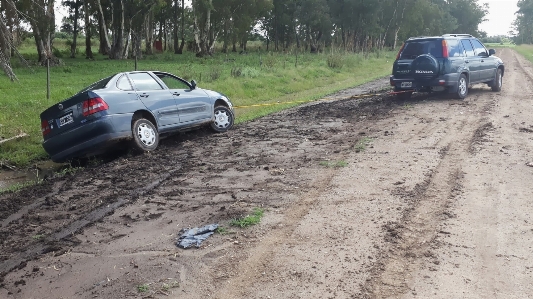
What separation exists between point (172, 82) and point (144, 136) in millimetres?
1594

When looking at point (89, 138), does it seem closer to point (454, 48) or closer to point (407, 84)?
point (407, 84)

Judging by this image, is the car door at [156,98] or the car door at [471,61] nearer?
the car door at [156,98]

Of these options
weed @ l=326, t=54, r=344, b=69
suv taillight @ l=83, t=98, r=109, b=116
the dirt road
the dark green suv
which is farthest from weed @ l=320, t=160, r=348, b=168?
weed @ l=326, t=54, r=344, b=69

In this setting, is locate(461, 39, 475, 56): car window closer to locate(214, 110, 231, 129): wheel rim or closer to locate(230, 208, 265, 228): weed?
locate(214, 110, 231, 129): wheel rim

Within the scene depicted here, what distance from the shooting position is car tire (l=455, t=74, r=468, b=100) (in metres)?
13.4

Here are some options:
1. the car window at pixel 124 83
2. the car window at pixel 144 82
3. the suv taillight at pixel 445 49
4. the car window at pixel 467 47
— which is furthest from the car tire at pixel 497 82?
the car window at pixel 124 83

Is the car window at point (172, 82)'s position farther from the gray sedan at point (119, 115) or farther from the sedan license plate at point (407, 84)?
the sedan license plate at point (407, 84)

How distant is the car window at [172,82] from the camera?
9.74 m

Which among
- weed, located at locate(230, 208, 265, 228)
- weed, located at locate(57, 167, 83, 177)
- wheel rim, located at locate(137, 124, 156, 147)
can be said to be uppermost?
A: wheel rim, located at locate(137, 124, 156, 147)

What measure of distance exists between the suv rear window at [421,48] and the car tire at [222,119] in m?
5.80

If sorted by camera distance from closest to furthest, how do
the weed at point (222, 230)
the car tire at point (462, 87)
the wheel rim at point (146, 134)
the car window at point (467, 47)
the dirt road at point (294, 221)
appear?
the dirt road at point (294, 221) < the weed at point (222, 230) < the wheel rim at point (146, 134) < the car tire at point (462, 87) < the car window at point (467, 47)

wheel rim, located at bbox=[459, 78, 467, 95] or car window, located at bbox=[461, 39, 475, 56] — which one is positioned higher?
car window, located at bbox=[461, 39, 475, 56]

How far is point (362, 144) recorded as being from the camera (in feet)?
27.8

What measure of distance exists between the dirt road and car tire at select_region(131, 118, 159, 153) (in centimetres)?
24
